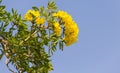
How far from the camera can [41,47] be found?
22.3 ft

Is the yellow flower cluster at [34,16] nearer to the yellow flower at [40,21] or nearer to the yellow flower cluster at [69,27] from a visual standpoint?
the yellow flower at [40,21]

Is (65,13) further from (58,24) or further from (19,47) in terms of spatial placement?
(19,47)

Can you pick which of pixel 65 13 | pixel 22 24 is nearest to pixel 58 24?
pixel 65 13

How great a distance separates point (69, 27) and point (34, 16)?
2.14ft

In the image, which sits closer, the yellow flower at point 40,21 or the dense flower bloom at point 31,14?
the yellow flower at point 40,21

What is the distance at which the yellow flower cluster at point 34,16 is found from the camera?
6.59m

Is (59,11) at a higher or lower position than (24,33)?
higher

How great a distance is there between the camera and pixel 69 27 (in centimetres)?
664

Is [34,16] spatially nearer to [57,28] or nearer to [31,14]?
[31,14]

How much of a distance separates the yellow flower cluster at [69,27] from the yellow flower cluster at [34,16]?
278 millimetres

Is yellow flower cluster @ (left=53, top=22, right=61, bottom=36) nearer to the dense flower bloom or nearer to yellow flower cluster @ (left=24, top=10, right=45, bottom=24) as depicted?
yellow flower cluster @ (left=24, top=10, right=45, bottom=24)

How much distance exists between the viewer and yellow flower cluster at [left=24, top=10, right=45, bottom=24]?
6590 millimetres

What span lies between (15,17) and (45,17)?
1.82 feet

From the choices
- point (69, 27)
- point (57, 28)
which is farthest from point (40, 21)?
point (69, 27)
